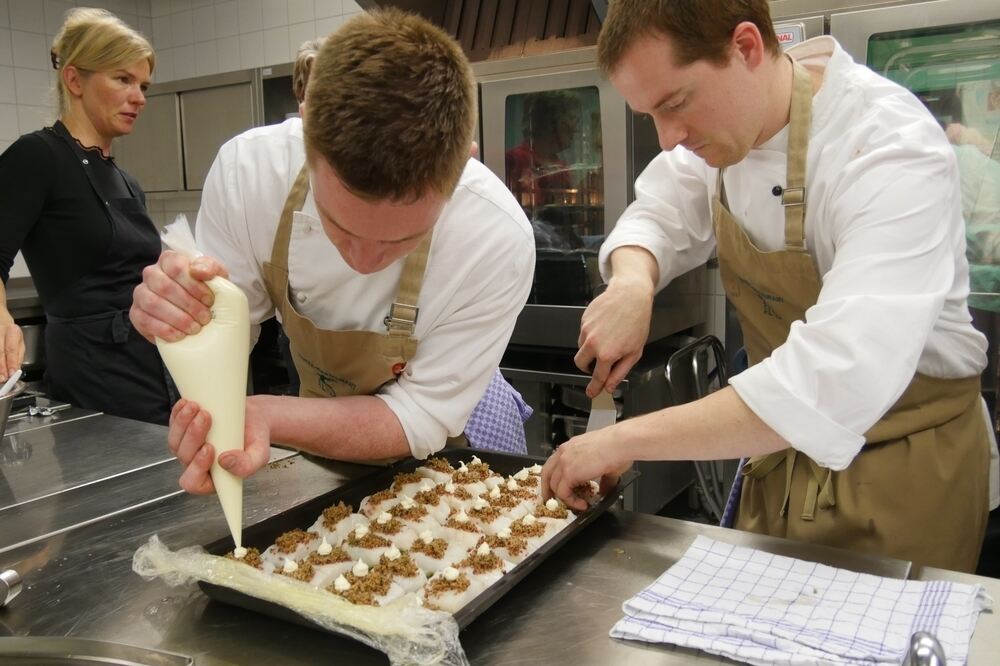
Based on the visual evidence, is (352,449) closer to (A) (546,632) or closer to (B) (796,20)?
(A) (546,632)

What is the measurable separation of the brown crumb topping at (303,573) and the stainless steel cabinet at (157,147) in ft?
12.9

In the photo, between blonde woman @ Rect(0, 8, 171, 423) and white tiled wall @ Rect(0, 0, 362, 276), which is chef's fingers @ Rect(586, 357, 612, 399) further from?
white tiled wall @ Rect(0, 0, 362, 276)

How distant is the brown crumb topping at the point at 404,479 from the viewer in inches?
58.4

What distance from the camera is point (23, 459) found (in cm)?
183

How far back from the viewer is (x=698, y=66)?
1315 millimetres

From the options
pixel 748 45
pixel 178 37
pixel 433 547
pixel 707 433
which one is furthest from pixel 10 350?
pixel 178 37

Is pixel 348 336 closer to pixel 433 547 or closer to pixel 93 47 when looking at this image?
pixel 433 547

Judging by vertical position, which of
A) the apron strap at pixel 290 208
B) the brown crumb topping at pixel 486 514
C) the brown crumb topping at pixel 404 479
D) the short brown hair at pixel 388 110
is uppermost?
the short brown hair at pixel 388 110

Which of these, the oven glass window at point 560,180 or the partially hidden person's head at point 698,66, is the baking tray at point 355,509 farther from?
the oven glass window at point 560,180

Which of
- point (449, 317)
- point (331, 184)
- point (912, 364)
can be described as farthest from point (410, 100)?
point (912, 364)

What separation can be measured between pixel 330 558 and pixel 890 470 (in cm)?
98

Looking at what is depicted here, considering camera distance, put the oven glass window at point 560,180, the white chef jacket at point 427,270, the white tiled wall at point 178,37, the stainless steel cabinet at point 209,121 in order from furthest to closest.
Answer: the white tiled wall at point 178,37 < the stainless steel cabinet at point 209,121 < the oven glass window at point 560,180 < the white chef jacket at point 427,270

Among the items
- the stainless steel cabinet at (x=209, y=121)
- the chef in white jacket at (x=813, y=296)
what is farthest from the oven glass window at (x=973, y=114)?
the stainless steel cabinet at (x=209, y=121)

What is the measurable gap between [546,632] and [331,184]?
673mm
